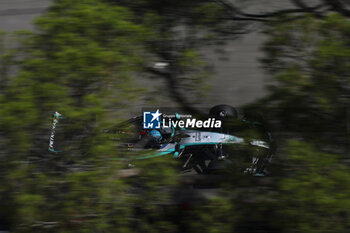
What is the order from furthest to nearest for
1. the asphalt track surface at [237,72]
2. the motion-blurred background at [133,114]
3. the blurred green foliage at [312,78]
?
the asphalt track surface at [237,72] → the blurred green foliage at [312,78] → the motion-blurred background at [133,114]

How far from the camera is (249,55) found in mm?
4273

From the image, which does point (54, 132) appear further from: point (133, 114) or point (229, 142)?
point (229, 142)

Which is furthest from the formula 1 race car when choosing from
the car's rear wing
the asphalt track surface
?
the asphalt track surface

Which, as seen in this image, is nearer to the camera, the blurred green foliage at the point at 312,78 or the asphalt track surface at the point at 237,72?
the blurred green foliage at the point at 312,78

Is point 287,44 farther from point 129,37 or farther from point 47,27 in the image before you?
point 47,27

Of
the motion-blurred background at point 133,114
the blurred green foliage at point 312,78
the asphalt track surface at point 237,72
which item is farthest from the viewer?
the asphalt track surface at point 237,72

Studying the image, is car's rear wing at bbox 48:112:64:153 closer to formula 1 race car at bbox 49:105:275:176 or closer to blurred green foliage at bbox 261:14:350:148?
formula 1 race car at bbox 49:105:275:176

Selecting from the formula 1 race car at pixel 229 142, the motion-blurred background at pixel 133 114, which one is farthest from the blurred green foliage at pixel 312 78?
the formula 1 race car at pixel 229 142

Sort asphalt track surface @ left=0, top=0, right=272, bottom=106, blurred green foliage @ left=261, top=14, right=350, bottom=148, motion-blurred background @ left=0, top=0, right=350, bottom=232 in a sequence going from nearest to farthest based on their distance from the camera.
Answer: motion-blurred background @ left=0, top=0, right=350, bottom=232 → blurred green foliage @ left=261, top=14, right=350, bottom=148 → asphalt track surface @ left=0, top=0, right=272, bottom=106

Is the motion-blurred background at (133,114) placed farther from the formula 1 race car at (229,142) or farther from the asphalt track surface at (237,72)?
the asphalt track surface at (237,72)

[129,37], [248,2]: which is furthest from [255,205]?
[248,2]

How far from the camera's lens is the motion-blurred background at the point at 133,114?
290 cm

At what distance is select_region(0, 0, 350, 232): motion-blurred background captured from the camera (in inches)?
114

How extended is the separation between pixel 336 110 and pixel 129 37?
1.45 metres
